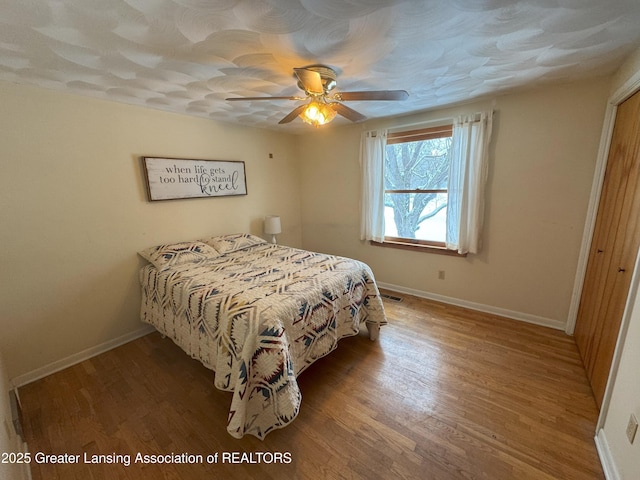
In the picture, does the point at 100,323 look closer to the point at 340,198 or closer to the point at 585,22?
the point at 340,198

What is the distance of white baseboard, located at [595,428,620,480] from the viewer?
4.06ft

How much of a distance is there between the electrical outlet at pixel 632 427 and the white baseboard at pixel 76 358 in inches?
141

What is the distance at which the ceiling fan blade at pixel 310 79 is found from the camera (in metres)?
1.45

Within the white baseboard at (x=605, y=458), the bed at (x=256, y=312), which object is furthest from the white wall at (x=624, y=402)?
the bed at (x=256, y=312)

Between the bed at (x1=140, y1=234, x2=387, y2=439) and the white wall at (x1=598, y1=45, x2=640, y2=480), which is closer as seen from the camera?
the white wall at (x1=598, y1=45, x2=640, y2=480)

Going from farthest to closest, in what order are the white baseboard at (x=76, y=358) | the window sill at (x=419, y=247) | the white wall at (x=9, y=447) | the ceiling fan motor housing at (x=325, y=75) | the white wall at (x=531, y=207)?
the window sill at (x=419, y=247), the white wall at (x=531, y=207), the white baseboard at (x=76, y=358), the ceiling fan motor housing at (x=325, y=75), the white wall at (x=9, y=447)

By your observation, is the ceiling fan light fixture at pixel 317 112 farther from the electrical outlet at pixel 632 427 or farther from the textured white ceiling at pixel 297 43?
the electrical outlet at pixel 632 427

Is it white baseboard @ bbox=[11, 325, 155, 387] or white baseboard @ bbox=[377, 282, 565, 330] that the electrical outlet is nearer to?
white baseboard @ bbox=[377, 282, 565, 330]

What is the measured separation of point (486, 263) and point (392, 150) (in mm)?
1738

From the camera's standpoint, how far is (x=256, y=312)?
1.58 m

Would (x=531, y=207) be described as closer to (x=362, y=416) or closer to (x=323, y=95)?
(x=323, y=95)

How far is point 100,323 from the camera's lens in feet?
7.88

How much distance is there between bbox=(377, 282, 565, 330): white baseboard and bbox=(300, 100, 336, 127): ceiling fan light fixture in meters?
2.46

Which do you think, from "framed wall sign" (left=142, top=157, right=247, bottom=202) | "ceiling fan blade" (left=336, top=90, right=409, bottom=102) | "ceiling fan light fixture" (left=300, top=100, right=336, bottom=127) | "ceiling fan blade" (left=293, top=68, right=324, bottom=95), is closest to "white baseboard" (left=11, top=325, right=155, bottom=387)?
"framed wall sign" (left=142, top=157, right=247, bottom=202)
